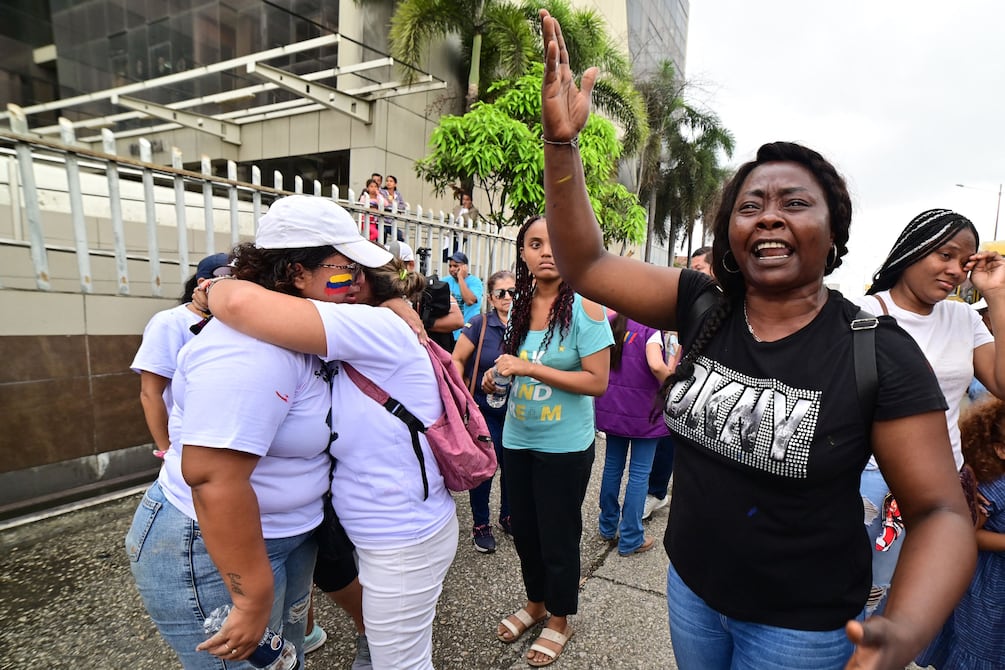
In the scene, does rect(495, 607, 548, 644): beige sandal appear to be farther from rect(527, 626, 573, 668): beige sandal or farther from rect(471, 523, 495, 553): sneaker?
rect(471, 523, 495, 553): sneaker

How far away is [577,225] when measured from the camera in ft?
4.68

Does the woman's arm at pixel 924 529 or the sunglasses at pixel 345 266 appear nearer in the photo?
the woman's arm at pixel 924 529

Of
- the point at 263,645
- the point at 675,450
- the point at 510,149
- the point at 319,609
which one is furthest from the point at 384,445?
the point at 510,149

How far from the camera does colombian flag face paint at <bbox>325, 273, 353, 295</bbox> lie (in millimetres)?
1490

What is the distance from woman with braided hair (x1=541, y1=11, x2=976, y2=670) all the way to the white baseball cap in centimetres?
60

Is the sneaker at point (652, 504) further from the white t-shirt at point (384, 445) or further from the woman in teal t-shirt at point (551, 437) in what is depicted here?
the white t-shirt at point (384, 445)

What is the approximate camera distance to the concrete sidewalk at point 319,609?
2395mm

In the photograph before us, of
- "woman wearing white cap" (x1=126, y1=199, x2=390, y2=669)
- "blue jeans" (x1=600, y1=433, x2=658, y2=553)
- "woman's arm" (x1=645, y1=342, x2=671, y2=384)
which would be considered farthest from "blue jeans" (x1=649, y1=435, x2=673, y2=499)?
"woman wearing white cap" (x1=126, y1=199, x2=390, y2=669)

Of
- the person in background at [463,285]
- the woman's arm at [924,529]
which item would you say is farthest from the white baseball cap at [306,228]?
the person in background at [463,285]

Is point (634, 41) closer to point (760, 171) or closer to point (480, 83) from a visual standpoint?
point (480, 83)

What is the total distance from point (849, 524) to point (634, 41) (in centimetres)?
2831

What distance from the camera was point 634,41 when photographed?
81.0 ft

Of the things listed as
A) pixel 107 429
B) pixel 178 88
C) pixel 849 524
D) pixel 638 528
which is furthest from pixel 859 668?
pixel 178 88

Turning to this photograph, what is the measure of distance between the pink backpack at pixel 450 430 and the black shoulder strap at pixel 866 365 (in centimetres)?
103
